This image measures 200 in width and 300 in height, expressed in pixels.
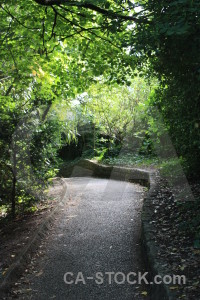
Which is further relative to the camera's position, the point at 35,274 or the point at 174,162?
the point at 174,162

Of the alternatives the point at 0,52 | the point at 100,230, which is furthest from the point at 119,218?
the point at 0,52

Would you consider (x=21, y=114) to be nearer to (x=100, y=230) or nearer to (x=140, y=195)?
(x=100, y=230)

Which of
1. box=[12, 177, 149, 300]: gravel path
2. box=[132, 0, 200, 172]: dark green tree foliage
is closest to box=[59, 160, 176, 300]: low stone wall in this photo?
box=[12, 177, 149, 300]: gravel path

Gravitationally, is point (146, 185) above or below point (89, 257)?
above

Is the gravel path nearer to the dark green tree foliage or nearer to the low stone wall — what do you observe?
the low stone wall

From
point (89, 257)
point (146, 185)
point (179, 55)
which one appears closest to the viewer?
point (179, 55)

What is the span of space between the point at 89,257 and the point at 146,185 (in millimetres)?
5740

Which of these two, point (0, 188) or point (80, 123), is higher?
point (80, 123)

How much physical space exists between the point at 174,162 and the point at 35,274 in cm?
470

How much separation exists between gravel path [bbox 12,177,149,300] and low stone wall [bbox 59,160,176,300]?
329mm

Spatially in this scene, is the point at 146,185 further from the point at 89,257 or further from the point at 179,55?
the point at 179,55

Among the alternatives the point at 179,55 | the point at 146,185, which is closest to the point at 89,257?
the point at 179,55

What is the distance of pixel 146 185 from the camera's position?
1038 centimetres

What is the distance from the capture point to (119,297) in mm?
3740
